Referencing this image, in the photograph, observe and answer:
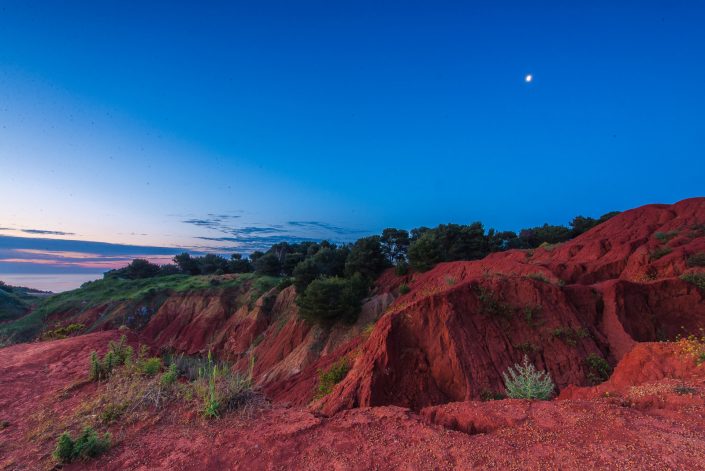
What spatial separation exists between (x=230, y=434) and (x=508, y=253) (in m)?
28.8

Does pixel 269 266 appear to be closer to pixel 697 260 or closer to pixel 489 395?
pixel 489 395

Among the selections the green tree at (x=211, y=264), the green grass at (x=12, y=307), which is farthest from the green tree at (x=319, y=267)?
the green grass at (x=12, y=307)

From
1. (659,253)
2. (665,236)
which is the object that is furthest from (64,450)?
(665,236)

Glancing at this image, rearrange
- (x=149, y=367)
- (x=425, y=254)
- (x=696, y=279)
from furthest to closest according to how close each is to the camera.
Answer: (x=425, y=254), (x=696, y=279), (x=149, y=367)

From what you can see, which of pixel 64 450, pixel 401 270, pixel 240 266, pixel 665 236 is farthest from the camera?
pixel 240 266

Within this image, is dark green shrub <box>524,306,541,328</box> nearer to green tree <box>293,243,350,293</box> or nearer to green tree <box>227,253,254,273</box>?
green tree <box>293,243,350,293</box>

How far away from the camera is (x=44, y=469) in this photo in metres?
3.79

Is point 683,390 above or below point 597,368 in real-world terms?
above

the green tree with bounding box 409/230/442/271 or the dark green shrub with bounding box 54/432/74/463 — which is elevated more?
the green tree with bounding box 409/230/442/271

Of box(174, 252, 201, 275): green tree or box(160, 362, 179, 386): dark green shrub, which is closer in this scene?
box(160, 362, 179, 386): dark green shrub

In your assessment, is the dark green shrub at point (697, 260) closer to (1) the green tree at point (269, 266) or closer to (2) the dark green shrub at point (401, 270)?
(2) the dark green shrub at point (401, 270)

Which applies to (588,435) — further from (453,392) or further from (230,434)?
(453,392)

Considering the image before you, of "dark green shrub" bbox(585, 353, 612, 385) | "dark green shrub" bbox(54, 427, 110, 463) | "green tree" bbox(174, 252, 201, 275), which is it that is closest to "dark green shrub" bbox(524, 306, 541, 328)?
"dark green shrub" bbox(585, 353, 612, 385)

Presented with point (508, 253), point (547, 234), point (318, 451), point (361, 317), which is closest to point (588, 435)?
point (318, 451)
